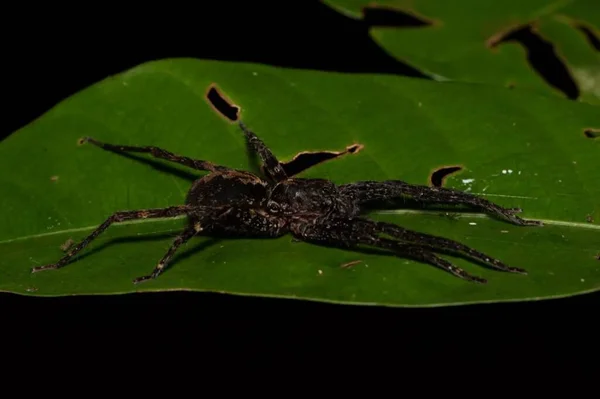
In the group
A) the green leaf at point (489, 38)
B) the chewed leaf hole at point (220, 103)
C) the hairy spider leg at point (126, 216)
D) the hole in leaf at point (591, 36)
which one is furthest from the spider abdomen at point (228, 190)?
the hole in leaf at point (591, 36)

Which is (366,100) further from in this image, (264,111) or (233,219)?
(233,219)

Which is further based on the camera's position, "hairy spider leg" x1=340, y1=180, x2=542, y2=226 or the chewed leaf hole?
the chewed leaf hole

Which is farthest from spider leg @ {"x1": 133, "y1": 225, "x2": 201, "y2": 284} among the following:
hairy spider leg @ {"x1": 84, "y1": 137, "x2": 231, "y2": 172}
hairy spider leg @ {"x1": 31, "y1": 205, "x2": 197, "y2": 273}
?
hairy spider leg @ {"x1": 84, "y1": 137, "x2": 231, "y2": 172}

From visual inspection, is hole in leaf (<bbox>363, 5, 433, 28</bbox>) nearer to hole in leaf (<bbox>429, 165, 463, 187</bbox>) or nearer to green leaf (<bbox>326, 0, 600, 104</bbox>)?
green leaf (<bbox>326, 0, 600, 104</bbox>)

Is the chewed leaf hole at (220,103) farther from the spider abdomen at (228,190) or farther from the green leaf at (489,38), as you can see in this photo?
the green leaf at (489,38)

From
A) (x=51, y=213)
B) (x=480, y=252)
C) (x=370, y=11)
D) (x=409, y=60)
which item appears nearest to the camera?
(x=480, y=252)

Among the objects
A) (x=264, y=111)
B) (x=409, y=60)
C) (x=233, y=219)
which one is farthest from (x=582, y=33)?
(x=233, y=219)

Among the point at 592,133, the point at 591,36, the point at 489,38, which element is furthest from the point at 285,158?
the point at 591,36
